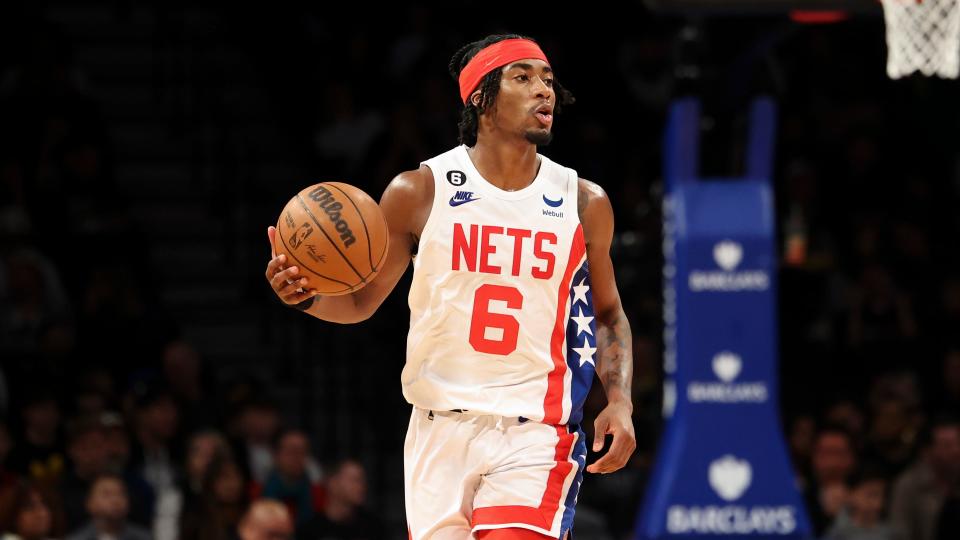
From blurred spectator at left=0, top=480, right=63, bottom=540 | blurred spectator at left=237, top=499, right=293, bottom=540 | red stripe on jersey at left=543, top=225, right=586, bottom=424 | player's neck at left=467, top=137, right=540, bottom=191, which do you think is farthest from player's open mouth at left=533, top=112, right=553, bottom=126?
blurred spectator at left=0, top=480, right=63, bottom=540

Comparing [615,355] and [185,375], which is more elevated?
[615,355]

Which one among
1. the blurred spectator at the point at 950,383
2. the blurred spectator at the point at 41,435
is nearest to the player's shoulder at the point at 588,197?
the blurred spectator at the point at 41,435

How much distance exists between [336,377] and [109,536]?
3.02 meters

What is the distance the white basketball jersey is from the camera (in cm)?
484

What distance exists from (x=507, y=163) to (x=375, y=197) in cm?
588

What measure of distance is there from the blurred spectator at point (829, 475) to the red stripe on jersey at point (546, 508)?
17.2 ft

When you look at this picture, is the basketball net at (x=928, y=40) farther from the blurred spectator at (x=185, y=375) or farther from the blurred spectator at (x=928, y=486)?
the blurred spectator at (x=185, y=375)

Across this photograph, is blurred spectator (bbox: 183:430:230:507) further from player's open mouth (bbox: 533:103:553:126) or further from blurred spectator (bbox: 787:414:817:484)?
player's open mouth (bbox: 533:103:553:126)

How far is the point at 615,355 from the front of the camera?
5047mm

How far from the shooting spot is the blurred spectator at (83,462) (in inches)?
352

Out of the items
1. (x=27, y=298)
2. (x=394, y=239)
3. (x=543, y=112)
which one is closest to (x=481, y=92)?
(x=543, y=112)

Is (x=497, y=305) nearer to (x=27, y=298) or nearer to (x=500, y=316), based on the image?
(x=500, y=316)

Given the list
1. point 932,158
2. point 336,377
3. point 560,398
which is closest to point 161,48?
point 336,377

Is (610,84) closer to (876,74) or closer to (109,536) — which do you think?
(876,74)
